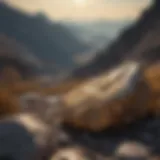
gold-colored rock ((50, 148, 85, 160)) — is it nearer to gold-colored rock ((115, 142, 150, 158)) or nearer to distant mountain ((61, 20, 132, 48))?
gold-colored rock ((115, 142, 150, 158))

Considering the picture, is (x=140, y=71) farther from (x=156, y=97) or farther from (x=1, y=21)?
(x=1, y=21)

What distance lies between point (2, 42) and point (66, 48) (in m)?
0.29

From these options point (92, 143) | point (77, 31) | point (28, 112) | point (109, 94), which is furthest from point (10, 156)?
point (77, 31)

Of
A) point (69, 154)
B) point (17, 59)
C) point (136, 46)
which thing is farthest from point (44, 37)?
point (69, 154)

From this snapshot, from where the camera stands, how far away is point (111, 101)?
5.94ft

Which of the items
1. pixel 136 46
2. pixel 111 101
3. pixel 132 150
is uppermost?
pixel 136 46

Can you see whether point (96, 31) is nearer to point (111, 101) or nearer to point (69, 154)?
point (111, 101)

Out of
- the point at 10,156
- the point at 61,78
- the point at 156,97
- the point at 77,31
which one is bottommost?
the point at 10,156

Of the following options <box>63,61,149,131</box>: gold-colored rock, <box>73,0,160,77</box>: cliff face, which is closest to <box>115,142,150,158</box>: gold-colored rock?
<box>63,61,149,131</box>: gold-colored rock

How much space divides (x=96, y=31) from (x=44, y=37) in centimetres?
23

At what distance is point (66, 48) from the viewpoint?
6.15 feet

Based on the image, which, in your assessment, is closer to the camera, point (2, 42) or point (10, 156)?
point (10, 156)

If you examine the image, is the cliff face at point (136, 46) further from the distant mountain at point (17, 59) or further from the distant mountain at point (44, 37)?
the distant mountain at point (17, 59)

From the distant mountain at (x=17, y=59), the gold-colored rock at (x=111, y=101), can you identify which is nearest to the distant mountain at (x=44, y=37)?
the distant mountain at (x=17, y=59)
